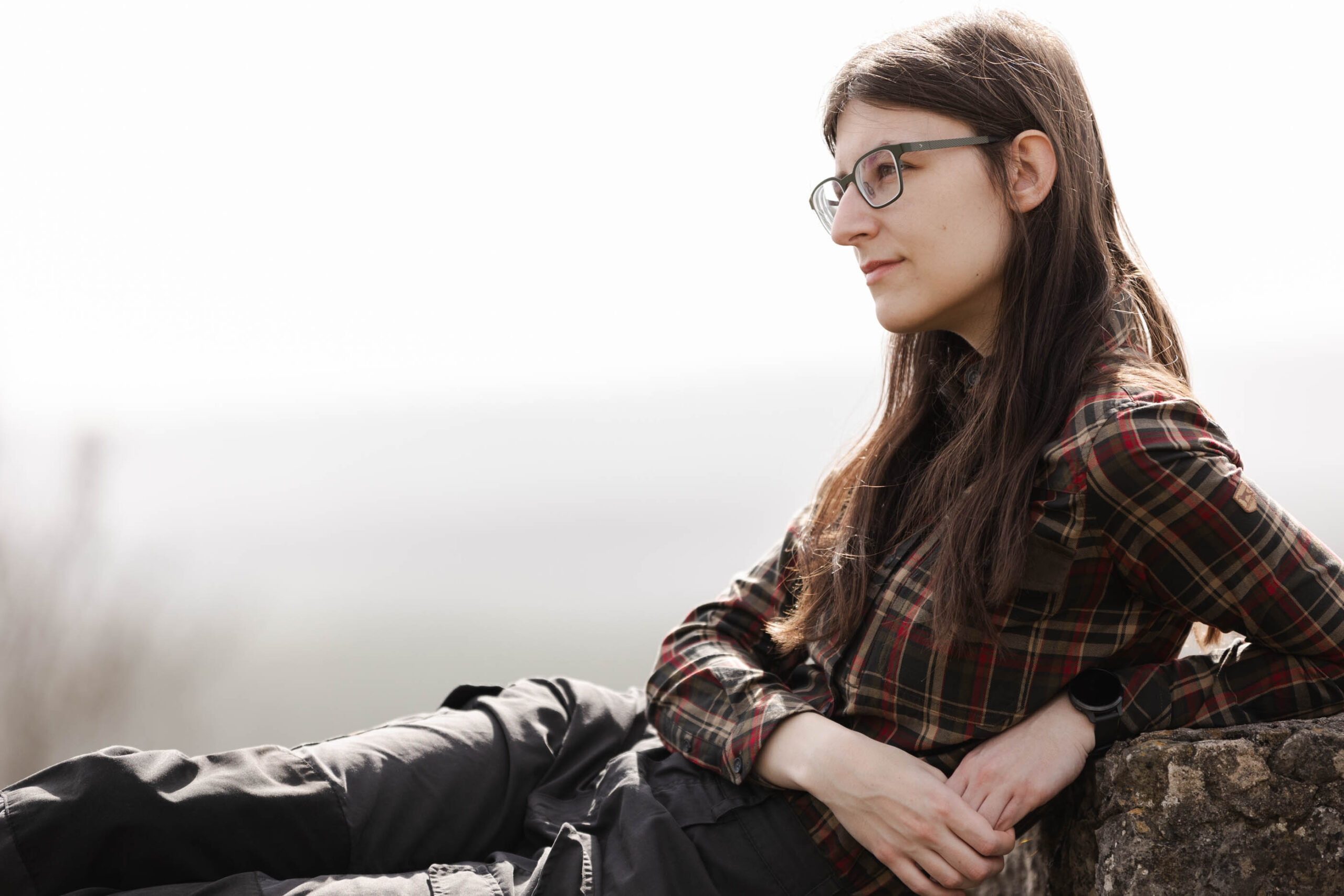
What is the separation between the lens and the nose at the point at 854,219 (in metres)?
1.37

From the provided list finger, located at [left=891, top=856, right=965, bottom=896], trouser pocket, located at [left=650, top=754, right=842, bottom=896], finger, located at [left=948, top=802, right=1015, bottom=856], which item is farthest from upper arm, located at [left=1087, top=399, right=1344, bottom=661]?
trouser pocket, located at [left=650, top=754, right=842, bottom=896]

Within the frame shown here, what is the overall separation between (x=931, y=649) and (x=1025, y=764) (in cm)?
17

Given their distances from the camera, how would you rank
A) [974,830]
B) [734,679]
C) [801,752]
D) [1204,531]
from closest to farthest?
[1204,531] → [974,830] → [801,752] → [734,679]

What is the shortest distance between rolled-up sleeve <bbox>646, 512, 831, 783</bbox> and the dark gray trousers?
2.2 inches

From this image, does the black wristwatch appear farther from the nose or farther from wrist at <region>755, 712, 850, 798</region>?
the nose

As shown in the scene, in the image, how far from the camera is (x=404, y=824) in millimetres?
1404

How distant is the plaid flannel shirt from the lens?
109cm

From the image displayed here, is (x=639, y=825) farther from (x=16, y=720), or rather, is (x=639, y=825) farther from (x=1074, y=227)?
(x=16, y=720)

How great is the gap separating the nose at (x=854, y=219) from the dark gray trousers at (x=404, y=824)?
77 centimetres

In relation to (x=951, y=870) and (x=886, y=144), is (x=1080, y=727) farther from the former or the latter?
(x=886, y=144)

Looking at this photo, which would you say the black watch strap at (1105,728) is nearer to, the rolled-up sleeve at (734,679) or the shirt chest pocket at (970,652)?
the shirt chest pocket at (970,652)

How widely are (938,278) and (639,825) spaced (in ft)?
2.71

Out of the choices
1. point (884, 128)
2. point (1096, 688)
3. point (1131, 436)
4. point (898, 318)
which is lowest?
point (1096, 688)

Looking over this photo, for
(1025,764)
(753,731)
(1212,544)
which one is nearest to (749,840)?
(753,731)
